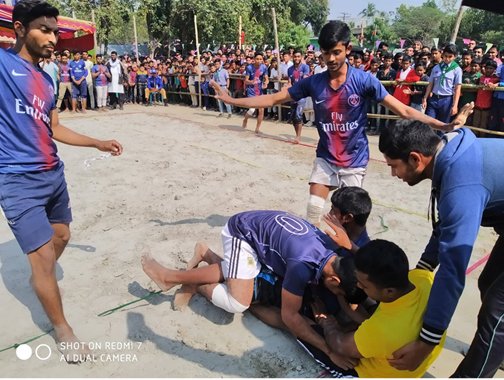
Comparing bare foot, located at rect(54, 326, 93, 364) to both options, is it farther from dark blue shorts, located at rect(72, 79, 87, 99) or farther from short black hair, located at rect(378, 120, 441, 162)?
dark blue shorts, located at rect(72, 79, 87, 99)

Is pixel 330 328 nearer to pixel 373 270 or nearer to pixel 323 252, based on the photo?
pixel 323 252

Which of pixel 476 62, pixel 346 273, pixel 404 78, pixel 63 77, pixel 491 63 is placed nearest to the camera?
pixel 346 273

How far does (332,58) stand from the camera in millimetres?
3291

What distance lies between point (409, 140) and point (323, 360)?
1.43m

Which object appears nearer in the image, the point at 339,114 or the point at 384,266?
the point at 384,266

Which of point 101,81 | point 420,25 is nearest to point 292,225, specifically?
point 101,81

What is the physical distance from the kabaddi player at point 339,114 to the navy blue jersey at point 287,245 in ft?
3.02

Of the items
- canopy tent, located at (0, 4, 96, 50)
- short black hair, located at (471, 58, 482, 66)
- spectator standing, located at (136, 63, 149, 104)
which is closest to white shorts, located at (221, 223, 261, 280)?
short black hair, located at (471, 58, 482, 66)

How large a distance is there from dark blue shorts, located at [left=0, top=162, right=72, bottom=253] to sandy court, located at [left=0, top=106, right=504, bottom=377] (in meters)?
0.72

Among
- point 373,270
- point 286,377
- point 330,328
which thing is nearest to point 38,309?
point 286,377

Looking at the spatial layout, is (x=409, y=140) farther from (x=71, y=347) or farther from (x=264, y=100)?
(x=71, y=347)

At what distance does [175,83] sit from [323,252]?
14771 mm

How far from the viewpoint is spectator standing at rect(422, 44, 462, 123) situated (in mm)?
7473

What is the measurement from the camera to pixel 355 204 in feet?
9.28
